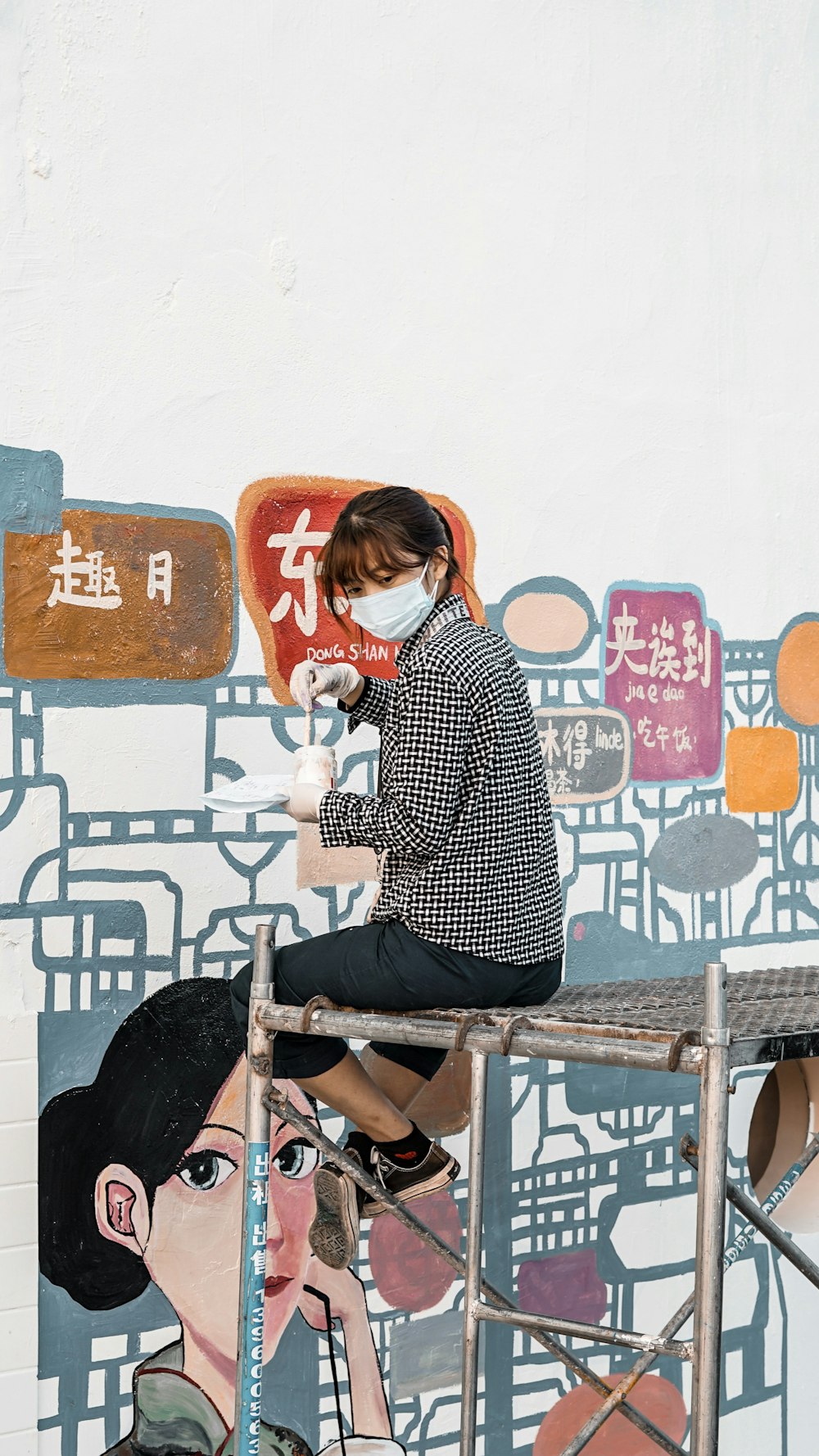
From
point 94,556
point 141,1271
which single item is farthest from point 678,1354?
point 94,556

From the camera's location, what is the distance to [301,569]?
299 cm

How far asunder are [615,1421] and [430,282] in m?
2.65

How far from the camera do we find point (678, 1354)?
1.86 meters

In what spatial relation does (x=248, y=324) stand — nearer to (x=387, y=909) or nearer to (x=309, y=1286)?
(x=387, y=909)

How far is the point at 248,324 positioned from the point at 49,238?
16.6 inches

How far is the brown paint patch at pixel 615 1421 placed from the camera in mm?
3375

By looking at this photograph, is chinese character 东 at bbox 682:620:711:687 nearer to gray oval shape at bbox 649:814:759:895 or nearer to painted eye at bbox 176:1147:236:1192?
gray oval shape at bbox 649:814:759:895

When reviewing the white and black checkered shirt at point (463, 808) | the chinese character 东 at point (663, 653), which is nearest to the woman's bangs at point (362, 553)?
the white and black checkered shirt at point (463, 808)

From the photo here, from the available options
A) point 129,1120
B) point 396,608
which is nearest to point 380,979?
point 396,608

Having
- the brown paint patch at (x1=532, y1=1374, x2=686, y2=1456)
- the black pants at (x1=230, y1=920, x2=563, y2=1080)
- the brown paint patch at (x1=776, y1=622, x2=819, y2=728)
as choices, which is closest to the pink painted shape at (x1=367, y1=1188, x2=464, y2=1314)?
the brown paint patch at (x1=532, y1=1374, x2=686, y2=1456)

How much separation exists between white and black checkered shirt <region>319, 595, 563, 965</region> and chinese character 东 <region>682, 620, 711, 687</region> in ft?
4.41

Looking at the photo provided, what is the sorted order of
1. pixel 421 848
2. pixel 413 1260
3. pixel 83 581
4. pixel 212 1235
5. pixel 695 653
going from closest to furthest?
pixel 421 848
pixel 83 581
pixel 212 1235
pixel 413 1260
pixel 695 653

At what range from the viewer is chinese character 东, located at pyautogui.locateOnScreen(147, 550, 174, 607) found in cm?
279

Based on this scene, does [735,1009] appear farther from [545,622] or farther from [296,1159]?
[545,622]
